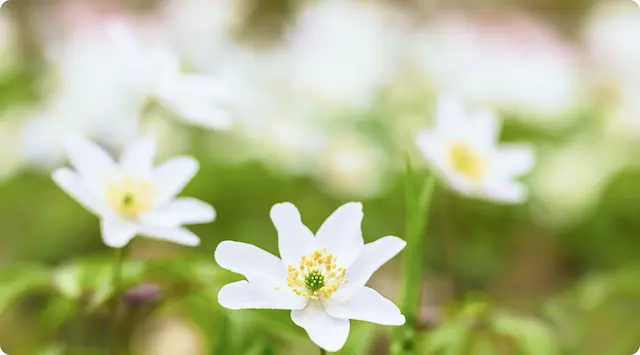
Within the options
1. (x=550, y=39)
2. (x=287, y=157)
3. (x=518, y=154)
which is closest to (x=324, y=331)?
(x=518, y=154)

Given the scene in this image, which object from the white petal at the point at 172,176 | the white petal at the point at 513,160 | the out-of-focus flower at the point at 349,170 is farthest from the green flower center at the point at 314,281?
the out-of-focus flower at the point at 349,170

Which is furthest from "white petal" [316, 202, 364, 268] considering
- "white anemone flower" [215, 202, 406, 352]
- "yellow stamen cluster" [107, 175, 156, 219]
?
"yellow stamen cluster" [107, 175, 156, 219]

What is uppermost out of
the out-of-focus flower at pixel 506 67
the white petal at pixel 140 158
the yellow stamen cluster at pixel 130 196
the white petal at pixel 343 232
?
the out-of-focus flower at pixel 506 67

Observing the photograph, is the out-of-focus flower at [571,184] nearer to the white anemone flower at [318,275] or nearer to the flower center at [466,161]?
the flower center at [466,161]

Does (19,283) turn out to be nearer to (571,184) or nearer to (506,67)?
(571,184)

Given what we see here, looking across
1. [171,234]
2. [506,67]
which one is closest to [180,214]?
[171,234]

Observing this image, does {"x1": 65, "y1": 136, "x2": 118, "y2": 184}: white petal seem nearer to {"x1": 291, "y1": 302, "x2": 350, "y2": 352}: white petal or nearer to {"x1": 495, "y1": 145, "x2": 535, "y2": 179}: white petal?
{"x1": 291, "y1": 302, "x2": 350, "y2": 352}: white petal
